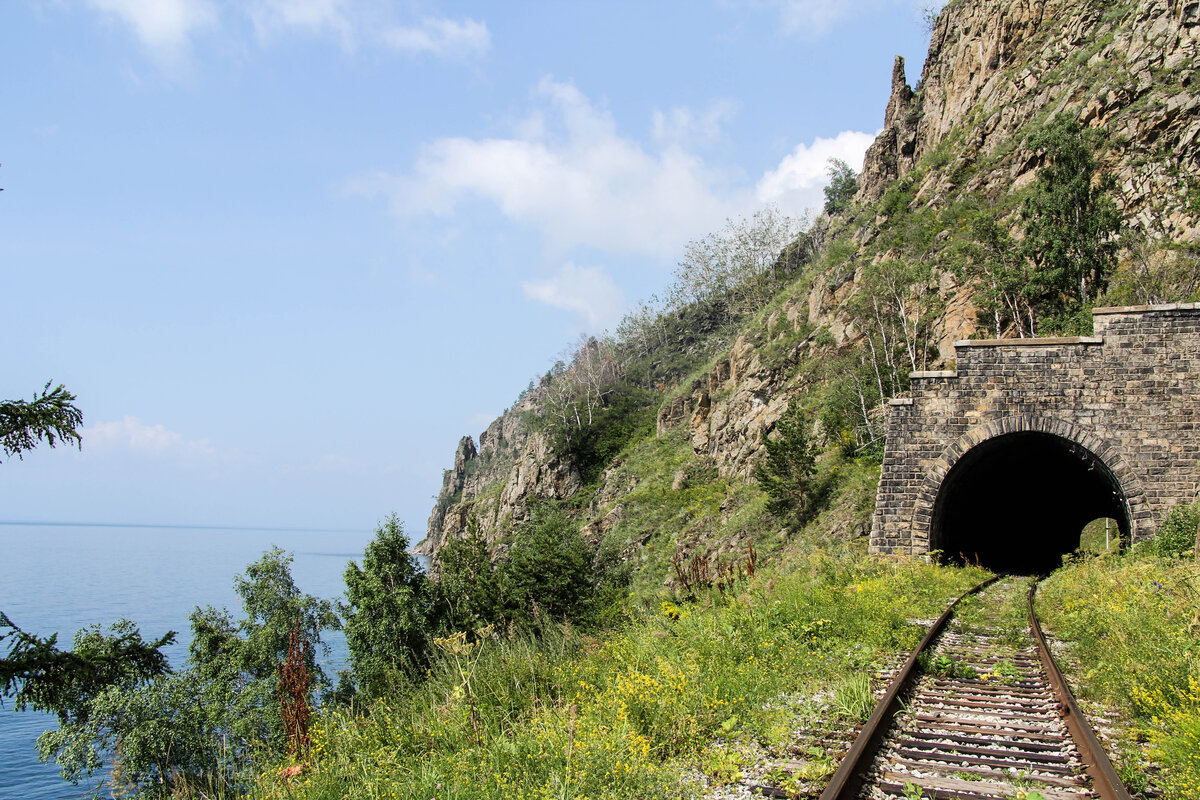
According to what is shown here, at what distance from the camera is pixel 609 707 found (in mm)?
6000

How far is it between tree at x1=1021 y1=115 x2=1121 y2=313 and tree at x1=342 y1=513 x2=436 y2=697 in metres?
28.1

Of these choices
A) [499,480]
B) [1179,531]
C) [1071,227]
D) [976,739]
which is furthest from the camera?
[499,480]

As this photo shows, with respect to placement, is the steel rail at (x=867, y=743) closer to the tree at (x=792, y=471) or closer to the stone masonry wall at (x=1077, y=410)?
the stone masonry wall at (x=1077, y=410)

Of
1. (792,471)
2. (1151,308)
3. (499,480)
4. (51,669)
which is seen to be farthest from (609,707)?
(499,480)

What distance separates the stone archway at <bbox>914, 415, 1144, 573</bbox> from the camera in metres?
16.5

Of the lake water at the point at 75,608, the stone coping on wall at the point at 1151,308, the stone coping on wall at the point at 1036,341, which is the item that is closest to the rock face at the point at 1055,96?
the stone coping on wall at the point at 1151,308

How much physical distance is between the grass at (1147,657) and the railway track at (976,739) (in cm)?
33

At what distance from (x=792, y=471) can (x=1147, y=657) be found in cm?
2092

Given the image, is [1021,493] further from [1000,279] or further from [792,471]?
[1000,279]

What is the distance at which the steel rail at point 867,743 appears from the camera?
419cm

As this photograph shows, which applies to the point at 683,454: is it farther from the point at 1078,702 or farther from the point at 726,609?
the point at 1078,702

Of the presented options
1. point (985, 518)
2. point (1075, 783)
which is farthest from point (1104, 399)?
point (1075, 783)

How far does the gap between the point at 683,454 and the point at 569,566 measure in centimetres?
2296

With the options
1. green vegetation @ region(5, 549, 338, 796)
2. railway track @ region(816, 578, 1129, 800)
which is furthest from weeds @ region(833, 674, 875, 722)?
green vegetation @ region(5, 549, 338, 796)
